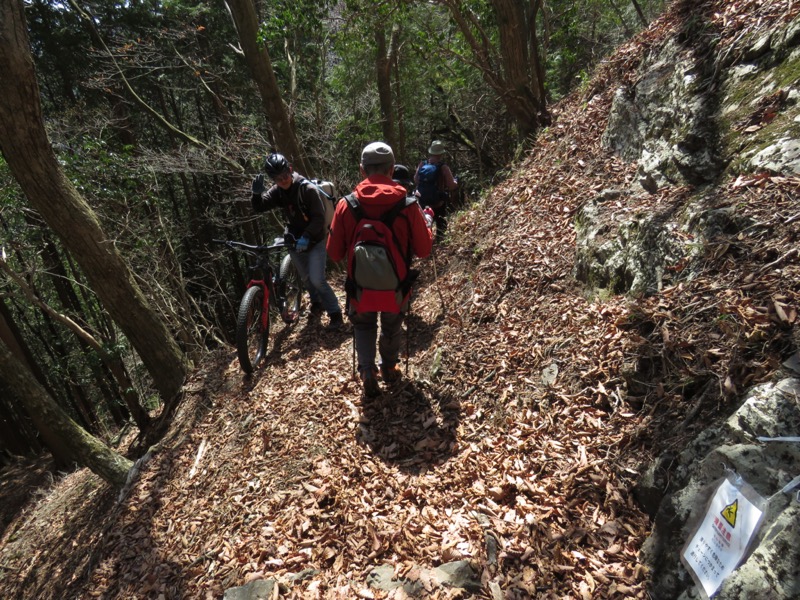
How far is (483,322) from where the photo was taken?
4762 mm

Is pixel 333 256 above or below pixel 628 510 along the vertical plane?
above

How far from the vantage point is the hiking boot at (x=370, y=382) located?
14.1 ft

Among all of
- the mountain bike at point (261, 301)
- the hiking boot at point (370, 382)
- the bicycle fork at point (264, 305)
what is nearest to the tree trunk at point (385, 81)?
the mountain bike at point (261, 301)

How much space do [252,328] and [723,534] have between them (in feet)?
17.3

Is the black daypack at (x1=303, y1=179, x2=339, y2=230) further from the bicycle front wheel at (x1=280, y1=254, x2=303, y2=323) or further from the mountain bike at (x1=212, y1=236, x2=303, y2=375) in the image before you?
the bicycle front wheel at (x1=280, y1=254, x2=303, y2=323)

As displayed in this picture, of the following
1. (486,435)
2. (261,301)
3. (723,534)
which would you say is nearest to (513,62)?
(261,301)

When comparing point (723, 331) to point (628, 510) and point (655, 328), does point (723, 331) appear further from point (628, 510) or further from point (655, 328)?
point (628, 510)

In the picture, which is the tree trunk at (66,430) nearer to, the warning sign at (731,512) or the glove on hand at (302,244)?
the glove on hand at (302,244)

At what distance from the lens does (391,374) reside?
452 cm

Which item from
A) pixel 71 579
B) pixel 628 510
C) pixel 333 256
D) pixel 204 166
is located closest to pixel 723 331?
pixel 628 510

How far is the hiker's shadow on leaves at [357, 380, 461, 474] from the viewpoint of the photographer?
3643 mm

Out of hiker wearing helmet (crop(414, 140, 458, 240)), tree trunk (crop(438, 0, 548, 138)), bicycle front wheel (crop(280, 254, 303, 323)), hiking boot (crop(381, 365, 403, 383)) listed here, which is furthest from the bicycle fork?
tree trunk (crop(438, 0, 548, 138))

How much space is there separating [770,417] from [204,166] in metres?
→ 10.0

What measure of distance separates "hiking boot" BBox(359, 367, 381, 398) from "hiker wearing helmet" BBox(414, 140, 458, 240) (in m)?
4.03
